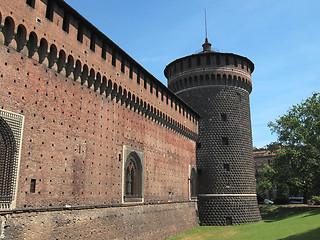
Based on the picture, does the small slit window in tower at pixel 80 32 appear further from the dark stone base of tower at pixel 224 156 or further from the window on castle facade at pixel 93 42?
the dark stone base of tower at pixel 224 156

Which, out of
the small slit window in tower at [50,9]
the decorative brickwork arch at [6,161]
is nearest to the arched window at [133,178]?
the decorative brickwork arch at [6,161]

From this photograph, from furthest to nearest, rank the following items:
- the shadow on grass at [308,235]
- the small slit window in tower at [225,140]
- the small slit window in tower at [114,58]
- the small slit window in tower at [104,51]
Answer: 1. the small slit window in tower at [225,140]
2. the shadow on grass at [308,235]
3. the small slit window in tower at [114,58]
4. the small slit window in tower at [104,51]

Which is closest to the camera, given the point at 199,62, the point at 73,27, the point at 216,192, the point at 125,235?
the point at 73,27

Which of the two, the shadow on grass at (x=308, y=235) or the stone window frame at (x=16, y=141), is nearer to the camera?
the stone window frame at (x=16, y=141)

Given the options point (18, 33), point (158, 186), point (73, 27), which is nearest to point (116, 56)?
point (73, 27)

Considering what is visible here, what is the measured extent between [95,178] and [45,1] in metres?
7.73

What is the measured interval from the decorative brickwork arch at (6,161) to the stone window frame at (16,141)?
0.04 m

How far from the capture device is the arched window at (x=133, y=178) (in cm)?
1638

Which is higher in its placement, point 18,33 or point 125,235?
point 18,33

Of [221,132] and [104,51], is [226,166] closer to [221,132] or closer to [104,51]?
[221,132]

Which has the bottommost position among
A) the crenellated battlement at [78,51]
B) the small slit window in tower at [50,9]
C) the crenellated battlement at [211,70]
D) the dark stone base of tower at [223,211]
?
the dark stone base of tower at [223,211]

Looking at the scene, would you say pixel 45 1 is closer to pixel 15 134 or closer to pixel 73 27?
pixel 73 27

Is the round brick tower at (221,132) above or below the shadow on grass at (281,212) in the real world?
above

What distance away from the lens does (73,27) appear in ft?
42.6
